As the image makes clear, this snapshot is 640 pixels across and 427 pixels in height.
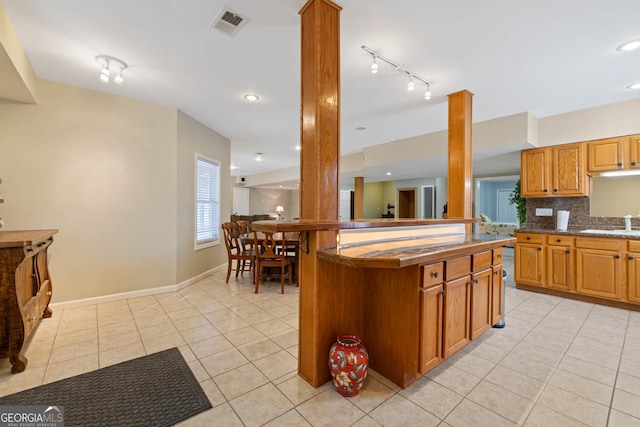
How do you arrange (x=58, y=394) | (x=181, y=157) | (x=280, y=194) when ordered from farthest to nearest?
(x=280, y=194)
(x=181, y=157)
(x=58, y=394)

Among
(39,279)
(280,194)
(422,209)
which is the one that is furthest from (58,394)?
(280,194)

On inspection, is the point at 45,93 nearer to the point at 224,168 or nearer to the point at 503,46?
the point at 224,168

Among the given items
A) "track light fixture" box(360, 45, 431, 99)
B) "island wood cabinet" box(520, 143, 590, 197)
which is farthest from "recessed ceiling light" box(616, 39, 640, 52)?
"island wood cabinet" box(520, 143, 590, 197)

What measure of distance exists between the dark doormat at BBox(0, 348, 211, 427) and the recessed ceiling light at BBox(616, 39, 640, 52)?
424 centimetres

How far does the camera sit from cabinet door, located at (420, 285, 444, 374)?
6.03ft

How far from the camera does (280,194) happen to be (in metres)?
13.7

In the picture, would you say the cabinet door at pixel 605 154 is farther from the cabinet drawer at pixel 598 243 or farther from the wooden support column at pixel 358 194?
the wooden support column at pixel 358 194

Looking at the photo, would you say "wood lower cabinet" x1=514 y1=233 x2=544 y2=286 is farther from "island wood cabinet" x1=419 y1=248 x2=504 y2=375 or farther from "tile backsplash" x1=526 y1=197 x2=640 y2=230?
"island wood cabinet" x1=419 y1=248 x2=504 y2=375

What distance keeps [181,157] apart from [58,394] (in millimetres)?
3042

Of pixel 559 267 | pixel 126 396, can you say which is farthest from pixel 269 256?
pixel 559 267

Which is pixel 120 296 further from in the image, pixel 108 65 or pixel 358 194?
pixel 358 194

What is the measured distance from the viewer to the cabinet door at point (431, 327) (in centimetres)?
184

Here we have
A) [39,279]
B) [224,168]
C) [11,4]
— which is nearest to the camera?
[11,4]

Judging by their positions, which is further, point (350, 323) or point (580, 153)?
point (580, 153)
